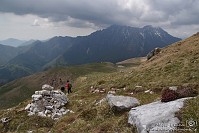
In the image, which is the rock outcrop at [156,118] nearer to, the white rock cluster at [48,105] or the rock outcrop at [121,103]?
the rock outcrop at [121,103]

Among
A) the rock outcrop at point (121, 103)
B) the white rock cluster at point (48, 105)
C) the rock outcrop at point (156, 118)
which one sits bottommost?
the white rock cluster at point (48, 105)

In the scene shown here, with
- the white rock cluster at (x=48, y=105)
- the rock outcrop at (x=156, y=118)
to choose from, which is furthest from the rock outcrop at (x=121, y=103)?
the white rock cluster at (x=48, y=105)

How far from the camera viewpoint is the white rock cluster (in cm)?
3289

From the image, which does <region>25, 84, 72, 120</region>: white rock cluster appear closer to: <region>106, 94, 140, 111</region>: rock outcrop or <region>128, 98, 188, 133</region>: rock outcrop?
<region>106, 94, 140, 111</region>: rock outcrop

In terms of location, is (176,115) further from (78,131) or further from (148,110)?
(78,131)

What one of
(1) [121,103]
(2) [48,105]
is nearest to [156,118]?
(1) [121,103]

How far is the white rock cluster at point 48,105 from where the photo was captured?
3289 centimetres

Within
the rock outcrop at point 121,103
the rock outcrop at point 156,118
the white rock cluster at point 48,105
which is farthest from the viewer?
the white rock cluster at point 48,105

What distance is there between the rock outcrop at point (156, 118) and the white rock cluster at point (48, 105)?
14.7 metres

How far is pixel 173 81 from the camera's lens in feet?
117

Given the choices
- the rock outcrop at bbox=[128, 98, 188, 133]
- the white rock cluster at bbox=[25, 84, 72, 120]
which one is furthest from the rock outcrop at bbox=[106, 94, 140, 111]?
the white rock cluster at bbox=[25, 84, 72, 120]

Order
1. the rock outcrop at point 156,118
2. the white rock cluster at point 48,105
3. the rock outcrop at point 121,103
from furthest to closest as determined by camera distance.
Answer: the white rock cluster at point 48,105 < the rock outcrop at point 121,103 < the rock outcrop at point 156,118

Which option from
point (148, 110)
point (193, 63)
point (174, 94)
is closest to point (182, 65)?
point (193, 63)

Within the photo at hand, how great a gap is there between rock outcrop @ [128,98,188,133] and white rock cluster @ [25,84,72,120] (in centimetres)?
1474
